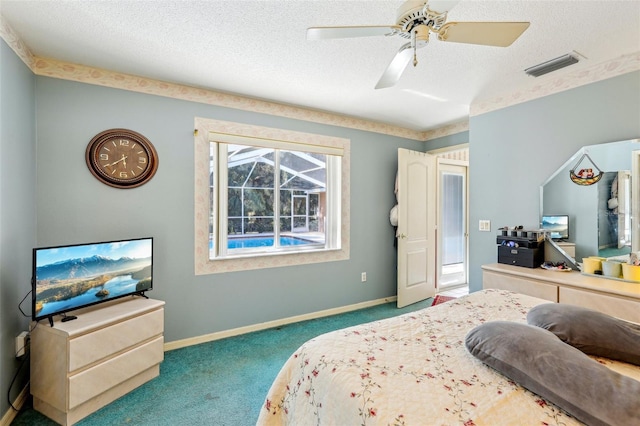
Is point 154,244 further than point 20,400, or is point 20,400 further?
point 154,244

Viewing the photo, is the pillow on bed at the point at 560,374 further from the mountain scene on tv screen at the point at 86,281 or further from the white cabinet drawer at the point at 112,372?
the mountain scene on tv screen at the point at 86,281

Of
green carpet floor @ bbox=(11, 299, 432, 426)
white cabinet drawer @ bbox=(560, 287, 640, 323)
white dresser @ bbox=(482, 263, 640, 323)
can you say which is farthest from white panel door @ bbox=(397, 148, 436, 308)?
white cabinet drawer @ bbox=(560, 287, 640, 323)

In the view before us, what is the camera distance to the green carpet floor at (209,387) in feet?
6.02

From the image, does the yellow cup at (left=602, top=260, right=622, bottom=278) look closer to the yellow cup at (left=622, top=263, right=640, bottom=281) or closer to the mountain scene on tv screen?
the yellow cup at (left=622, top=263, right=640, bottom=281)

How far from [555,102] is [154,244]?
3.78m

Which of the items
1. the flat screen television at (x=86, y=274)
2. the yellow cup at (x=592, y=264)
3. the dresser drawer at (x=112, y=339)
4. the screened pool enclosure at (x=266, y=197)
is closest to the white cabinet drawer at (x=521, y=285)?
the yellow cup at (x=592, y=264)

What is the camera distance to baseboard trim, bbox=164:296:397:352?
109 inches

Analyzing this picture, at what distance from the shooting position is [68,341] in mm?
1745

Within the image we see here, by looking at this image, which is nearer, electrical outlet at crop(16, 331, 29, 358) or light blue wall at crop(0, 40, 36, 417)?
light blue wall at crop(0, 40, 36, 417)

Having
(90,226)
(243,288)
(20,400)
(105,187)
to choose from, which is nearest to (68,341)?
(20,400)

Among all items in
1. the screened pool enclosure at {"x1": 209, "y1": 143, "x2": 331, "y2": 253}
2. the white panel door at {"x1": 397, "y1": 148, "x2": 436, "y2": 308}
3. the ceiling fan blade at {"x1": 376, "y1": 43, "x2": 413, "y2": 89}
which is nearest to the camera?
the ceiling fan blade at {"x1": 376, "y1": 43, "x2": 413, "y2": 89}

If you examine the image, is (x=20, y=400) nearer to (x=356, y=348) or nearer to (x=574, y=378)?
(x=356, y=348)

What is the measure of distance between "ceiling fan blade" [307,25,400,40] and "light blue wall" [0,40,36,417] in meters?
1.87

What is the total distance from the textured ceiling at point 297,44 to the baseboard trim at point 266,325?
93.9 inches
